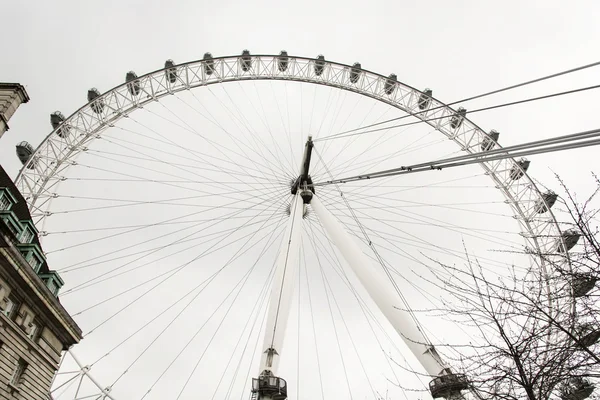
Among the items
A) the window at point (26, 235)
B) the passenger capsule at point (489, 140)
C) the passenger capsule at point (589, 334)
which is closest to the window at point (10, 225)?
the window at point (26, 235)

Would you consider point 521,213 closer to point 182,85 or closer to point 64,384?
point 182,85

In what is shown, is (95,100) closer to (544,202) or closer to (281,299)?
(281,299)

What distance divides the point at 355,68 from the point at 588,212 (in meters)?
27.0

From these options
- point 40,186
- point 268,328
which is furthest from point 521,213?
point 40,186

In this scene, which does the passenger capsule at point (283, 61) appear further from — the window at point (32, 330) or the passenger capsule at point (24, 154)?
the window at point (32, 330)

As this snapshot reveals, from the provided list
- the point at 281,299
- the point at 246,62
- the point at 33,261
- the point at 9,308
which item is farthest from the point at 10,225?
the point at 246,62

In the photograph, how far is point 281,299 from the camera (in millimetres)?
18469

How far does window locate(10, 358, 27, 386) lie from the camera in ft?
55.0

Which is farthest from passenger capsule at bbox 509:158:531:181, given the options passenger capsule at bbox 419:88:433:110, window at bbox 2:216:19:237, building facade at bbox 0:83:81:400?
window at bbox 2:216:19:237

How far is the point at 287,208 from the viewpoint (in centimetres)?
2714

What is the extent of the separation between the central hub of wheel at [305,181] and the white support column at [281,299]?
264 cm

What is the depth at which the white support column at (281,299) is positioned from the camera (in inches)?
650

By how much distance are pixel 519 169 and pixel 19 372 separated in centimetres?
3335

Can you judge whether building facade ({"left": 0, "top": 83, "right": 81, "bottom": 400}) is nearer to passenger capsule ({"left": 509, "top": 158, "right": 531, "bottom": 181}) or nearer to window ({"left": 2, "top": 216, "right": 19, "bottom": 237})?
window ({"left": 2, "top": 216, "right": 19, "bottom": 237})
